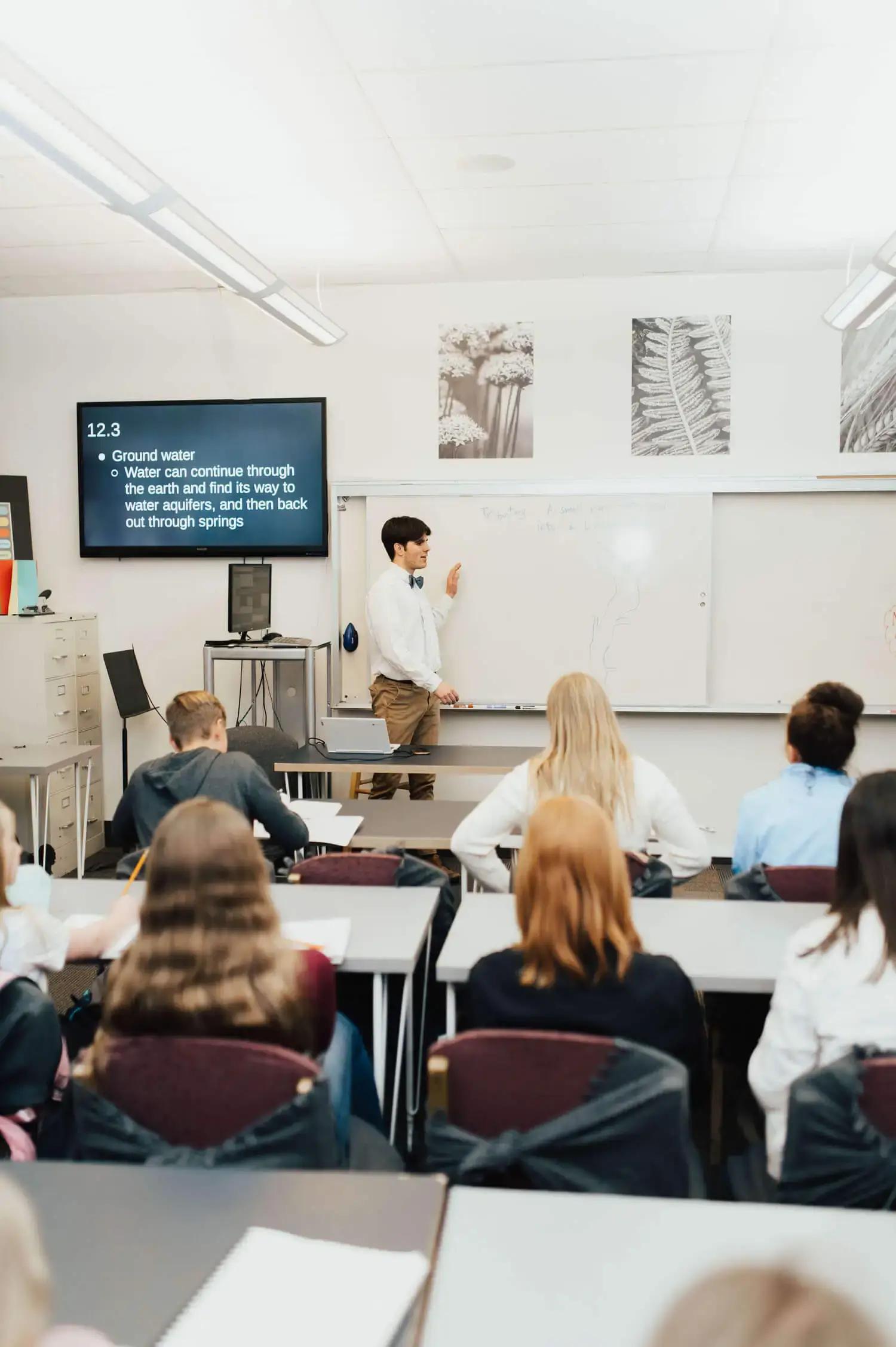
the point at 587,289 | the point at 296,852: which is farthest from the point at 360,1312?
the point at 587,289

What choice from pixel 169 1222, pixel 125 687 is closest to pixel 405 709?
pixel 125 687

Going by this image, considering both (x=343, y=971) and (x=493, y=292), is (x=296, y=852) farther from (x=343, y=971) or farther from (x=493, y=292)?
(x=493, y=292)

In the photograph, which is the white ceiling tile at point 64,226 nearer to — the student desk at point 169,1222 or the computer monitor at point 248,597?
the computer monitor at point 248,597

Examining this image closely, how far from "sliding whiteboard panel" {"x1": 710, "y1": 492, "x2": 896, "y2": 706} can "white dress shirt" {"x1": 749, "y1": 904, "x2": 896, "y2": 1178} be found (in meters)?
3.70

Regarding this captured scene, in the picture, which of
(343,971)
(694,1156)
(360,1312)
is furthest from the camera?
(343,971)

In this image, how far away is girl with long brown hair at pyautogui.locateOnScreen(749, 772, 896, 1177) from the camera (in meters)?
1.71

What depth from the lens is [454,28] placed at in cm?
281

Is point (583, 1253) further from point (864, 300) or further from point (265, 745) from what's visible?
point (864, 300)

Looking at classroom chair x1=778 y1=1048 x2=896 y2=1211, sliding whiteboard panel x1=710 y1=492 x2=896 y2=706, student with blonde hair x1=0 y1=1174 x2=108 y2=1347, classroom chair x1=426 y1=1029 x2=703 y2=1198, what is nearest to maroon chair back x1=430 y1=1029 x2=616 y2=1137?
classroom chair x1=426 y1=1029 x2=703 y2=1198

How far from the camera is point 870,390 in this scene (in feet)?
16.9

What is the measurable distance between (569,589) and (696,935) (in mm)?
3214

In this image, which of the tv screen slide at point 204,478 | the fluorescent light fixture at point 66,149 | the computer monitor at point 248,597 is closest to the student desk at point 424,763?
→ the computer monitor at point 248,597

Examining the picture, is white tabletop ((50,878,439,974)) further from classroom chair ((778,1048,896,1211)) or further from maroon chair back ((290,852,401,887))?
classroom chair ((778,1048,896,1211))

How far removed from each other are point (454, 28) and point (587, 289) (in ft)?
8.53
